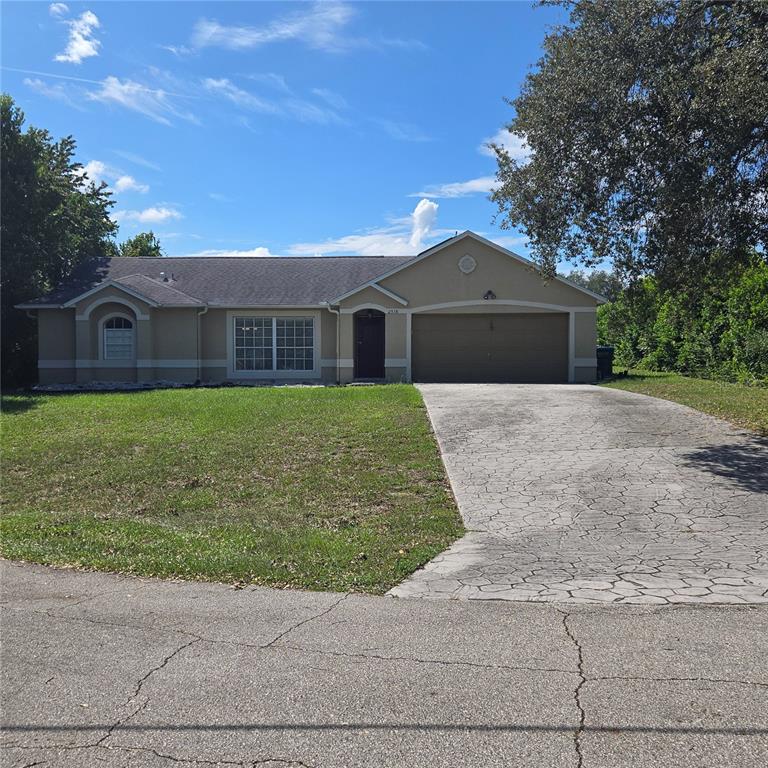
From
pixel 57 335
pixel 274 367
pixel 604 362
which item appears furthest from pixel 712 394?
pixel 57 335

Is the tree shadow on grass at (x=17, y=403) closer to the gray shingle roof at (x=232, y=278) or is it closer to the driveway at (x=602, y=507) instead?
the gray shingle roof at (x=232, y=278)

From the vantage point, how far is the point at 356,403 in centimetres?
1552

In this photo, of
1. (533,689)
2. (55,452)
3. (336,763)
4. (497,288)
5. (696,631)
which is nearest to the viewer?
(336,763)

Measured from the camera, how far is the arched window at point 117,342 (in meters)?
22.1

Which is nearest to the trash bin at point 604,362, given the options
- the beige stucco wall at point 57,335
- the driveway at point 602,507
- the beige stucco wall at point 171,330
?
the driveway at point 602,507

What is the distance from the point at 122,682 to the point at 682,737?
9.65 ft

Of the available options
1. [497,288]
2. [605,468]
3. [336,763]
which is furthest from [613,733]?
[497,288]

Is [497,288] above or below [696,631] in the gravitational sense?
above

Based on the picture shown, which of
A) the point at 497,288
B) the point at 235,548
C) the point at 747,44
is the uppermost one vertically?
the point at 747,44

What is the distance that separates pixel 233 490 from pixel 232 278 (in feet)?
53.1

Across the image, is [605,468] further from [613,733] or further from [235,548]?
[613,733]

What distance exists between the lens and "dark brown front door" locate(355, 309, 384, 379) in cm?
2247

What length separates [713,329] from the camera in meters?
20.8

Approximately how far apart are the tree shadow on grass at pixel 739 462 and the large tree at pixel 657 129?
9.45 ft
